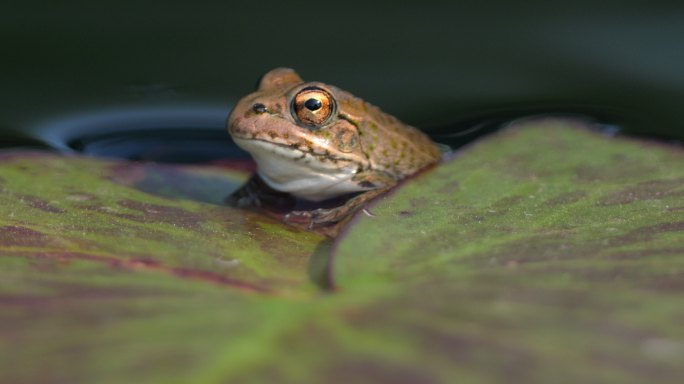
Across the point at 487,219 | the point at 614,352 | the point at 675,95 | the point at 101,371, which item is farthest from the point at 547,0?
the point at 101,371

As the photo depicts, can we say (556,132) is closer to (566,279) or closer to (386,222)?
(386,222)

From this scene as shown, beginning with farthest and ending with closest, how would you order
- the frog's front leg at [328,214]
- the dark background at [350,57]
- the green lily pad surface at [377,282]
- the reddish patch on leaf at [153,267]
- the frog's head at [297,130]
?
the dark background at [350,57]
the frog's head at [297,130]
the frog's front leg at [328,214]
the reddish patch on leaf at [153,267]
the green lily pad surface at [377,282]

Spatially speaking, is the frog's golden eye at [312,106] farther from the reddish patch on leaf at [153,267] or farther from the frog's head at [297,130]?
the reddish patch on leaf at [153,267]

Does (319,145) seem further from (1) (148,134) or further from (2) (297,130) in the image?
(1) (148,134)

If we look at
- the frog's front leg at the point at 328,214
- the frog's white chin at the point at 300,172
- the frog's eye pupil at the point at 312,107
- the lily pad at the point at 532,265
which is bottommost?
the lily pad at the point at 532,265

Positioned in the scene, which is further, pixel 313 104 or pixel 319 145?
pixel 319 145

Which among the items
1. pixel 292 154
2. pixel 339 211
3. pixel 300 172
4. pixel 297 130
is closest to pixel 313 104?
pixel 297 130

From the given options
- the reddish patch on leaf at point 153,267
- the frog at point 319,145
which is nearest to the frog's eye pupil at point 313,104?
the frog at point 319,145
